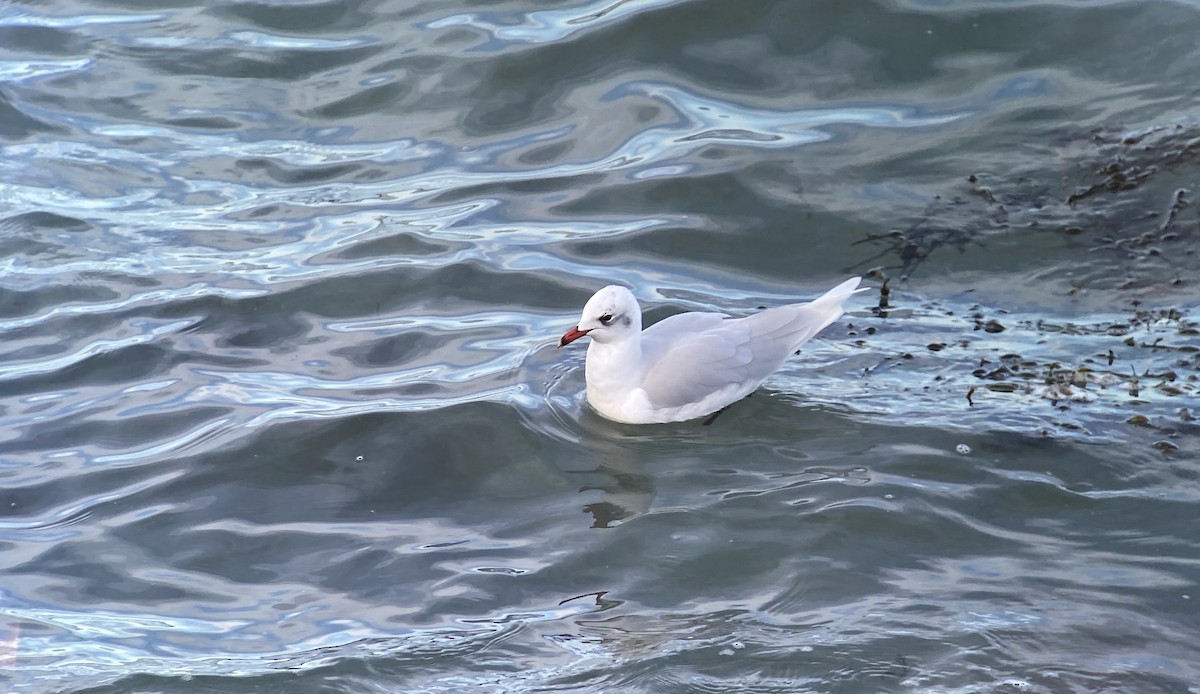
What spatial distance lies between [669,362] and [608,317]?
16.1 inches

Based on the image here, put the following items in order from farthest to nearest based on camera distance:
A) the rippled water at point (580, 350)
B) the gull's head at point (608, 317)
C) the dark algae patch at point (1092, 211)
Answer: the dark algae patch at point (1092, 211) < the gull's head at point (608, 317) < the rippled water at point (580, 350)

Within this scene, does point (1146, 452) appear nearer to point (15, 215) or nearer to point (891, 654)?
point (891, 654)

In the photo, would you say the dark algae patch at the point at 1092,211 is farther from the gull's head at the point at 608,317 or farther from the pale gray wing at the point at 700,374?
the gull's head at the point at 608,317

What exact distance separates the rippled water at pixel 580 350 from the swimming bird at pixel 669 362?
0.47 feet

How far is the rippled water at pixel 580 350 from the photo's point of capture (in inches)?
209

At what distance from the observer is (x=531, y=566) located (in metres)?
5.79

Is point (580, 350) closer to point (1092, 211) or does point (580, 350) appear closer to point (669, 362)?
point (669, 362)

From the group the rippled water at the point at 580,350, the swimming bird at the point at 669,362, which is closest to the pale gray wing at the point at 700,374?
the swimming bird at the point at 669,362

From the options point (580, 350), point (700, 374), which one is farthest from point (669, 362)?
point (580, 350)

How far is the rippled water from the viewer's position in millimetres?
5301

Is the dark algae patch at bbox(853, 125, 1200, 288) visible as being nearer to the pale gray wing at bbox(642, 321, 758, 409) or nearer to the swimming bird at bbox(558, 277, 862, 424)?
the swimming bird at bbox(558, 277, 862, 424)

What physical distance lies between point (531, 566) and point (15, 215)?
5.63m

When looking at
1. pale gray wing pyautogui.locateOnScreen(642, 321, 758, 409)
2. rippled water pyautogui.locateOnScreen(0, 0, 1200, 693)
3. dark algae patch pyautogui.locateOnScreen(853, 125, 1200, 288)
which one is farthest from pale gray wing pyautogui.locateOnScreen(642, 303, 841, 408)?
dark algae patch pyautogui.locateOnScreen(853, 125, 1200, 288)

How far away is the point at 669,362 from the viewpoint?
23.1ft
